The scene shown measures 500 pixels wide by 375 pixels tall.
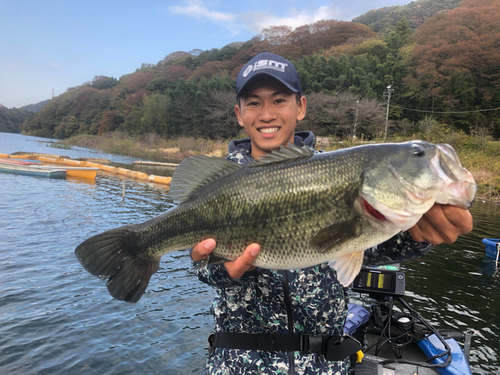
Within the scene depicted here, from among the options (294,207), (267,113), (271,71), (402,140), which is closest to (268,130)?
(267,113)

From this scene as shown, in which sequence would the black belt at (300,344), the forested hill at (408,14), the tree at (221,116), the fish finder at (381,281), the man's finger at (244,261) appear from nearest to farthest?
the man's finger at (244,261) → the black belt at (300,344) → the fish finder at (381,281) → the tree at (221,116) → the forested hill at (408,14)

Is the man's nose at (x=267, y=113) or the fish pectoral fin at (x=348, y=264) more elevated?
the man's nose at (x=267, y=113)

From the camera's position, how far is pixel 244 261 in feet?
6.81

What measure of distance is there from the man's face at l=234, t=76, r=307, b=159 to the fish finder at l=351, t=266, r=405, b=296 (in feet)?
9.21

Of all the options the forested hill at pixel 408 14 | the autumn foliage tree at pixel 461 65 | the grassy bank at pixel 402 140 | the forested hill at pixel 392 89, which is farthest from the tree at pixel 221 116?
the forested hill at pixel 408 14

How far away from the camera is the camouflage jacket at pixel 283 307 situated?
2.42 m

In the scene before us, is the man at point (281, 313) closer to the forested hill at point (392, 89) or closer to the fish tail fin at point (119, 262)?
the fish tail fin at point (119, 262)

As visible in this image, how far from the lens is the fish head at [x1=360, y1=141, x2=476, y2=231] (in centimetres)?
182

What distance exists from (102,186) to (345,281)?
861 inches

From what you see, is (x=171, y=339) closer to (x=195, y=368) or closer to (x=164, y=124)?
(x=195, y=368)

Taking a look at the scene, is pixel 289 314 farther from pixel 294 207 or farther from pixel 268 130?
Result: pixel 268 130

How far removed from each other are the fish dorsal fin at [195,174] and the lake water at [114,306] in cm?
432

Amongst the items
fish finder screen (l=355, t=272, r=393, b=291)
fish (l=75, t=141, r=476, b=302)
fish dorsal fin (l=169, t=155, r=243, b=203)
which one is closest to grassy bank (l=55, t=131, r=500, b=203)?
fish finder screen (l=355, t=272, r=393, b=291)

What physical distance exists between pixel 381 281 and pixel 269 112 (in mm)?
3344
